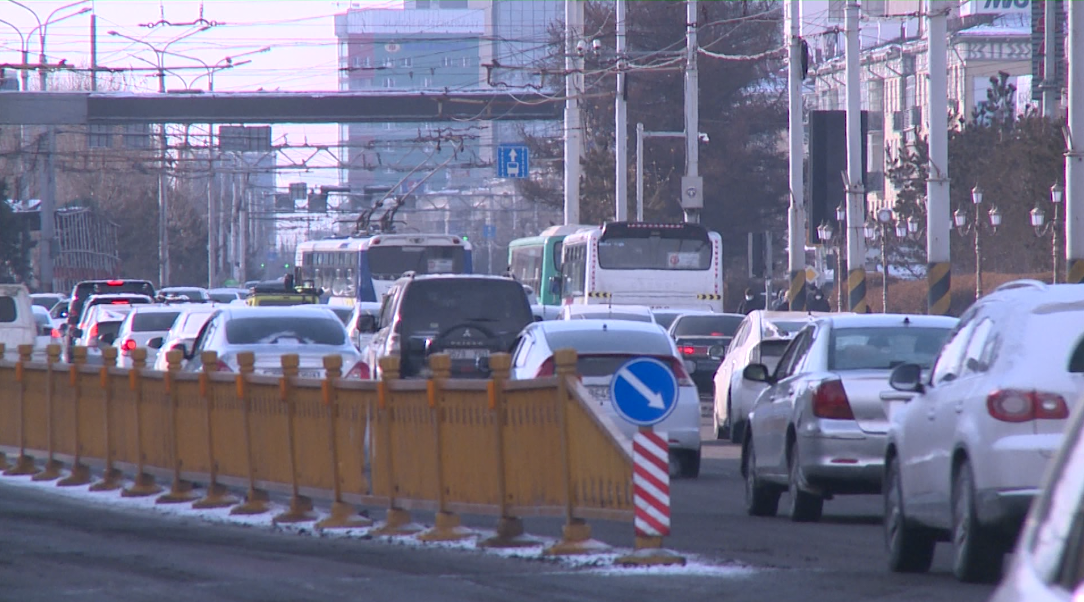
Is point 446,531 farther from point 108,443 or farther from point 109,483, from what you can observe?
point 109,483

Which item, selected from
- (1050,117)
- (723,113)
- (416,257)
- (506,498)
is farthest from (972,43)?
(506,498)

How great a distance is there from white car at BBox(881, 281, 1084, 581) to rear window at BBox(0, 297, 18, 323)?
22326mm

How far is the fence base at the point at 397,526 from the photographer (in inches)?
467

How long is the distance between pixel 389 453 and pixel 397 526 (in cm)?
Result: 51

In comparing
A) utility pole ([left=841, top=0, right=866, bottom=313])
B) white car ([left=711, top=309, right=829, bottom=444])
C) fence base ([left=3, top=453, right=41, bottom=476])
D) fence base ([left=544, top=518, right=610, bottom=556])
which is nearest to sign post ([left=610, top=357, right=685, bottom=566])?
fence base ([left=544, top=518, right=610, bottom=556])

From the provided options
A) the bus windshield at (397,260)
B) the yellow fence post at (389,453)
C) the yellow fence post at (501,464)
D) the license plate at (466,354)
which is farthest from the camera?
the bus windshield at (397,260)

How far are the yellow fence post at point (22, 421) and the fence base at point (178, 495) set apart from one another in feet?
13.1

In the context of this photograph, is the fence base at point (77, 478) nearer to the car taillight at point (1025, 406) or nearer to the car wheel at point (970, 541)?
the car wheel at point (970, 541)

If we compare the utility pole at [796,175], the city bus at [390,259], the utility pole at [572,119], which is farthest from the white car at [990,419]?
the utility pole at [572,119]

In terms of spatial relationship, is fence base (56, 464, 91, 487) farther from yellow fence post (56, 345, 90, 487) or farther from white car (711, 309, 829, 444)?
white car (711, 309, 829, 444)

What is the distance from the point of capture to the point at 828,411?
40.6 feet

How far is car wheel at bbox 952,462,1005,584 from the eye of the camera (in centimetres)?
857

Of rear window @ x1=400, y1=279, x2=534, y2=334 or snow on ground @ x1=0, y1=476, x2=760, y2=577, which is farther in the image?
rear window @ x1=400, y1=279, x2=534, y2=334

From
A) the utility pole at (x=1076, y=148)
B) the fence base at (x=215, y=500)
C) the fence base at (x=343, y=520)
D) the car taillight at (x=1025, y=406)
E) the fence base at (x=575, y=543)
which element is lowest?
the fence base at (x=215, y=500)
